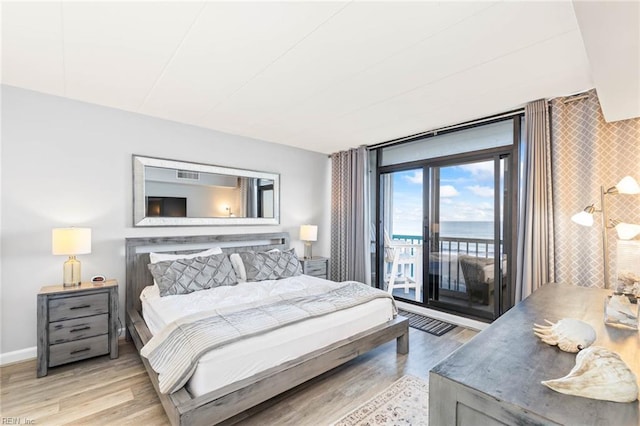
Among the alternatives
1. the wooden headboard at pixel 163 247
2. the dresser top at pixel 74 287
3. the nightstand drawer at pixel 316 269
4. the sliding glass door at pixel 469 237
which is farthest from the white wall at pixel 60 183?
the sliding glass door at pixel 469 237

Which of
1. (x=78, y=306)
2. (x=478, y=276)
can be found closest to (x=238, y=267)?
(x=78, y=306)

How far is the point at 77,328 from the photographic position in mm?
2641

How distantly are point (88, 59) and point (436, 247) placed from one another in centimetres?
413

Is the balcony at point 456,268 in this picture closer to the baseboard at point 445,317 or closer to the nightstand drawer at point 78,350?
the baseboard at point 445,317

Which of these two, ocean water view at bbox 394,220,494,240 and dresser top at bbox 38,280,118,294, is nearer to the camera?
dresser top at bbox 38,280,118,294

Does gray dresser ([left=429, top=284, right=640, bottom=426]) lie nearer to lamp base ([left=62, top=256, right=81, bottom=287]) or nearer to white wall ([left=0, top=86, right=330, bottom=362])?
lamp base ([left=62, top=256, right=81, bottom=287])

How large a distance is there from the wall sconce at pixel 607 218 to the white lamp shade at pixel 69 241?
13.5 feet

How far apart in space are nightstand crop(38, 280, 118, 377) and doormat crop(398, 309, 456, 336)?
328 cm

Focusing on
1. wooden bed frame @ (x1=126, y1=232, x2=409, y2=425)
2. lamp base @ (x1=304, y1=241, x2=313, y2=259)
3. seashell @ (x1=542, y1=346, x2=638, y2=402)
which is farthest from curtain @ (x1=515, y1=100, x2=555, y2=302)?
lamp base @ (x1=304, y1=241, x2=313, y2=259)

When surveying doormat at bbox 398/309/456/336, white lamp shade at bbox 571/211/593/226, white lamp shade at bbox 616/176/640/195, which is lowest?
doormat at bbox 398/309/456/336

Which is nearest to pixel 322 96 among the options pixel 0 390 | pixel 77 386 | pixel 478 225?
pixel 478 225

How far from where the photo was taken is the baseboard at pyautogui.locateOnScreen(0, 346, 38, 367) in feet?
8.75

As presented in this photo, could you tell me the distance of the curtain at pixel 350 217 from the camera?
4.57 metres

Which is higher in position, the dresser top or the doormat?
the dresser top
